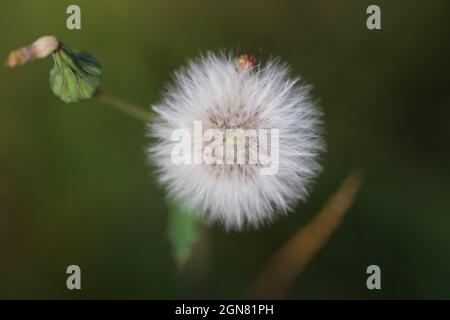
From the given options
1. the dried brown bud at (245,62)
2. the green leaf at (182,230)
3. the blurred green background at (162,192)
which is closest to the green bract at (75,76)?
the dried brown bud at (245,62)

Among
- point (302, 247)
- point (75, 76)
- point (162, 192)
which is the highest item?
point (75, 76)

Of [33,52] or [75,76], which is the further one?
[75,76]

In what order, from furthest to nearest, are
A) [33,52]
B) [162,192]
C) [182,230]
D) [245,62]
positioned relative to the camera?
[162,192] → [182,230] → [245,62] → [33,52]

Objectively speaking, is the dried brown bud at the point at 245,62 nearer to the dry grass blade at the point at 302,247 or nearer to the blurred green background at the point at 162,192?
the blurred green background at the point at 162,192

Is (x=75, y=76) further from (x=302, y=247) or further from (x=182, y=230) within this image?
(x=302, y=247)

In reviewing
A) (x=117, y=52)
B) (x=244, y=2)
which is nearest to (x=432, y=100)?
(x=244, y=2)

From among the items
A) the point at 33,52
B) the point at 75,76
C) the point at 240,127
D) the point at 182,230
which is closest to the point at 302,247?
the point at 182,230

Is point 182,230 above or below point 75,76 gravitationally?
below
